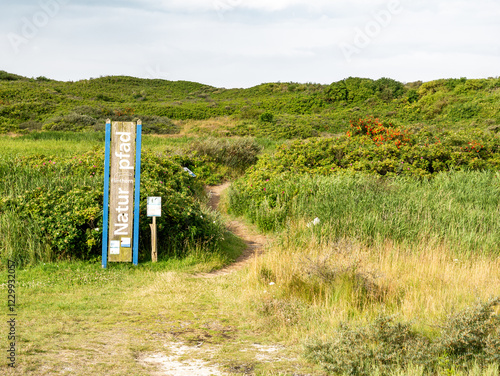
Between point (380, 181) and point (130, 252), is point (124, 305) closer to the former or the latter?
point (130, 252)

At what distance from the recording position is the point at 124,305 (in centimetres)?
571

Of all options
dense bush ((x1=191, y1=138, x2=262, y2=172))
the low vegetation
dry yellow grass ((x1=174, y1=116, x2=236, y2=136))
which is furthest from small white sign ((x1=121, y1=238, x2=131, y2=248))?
dry yellow grass ((x1=174, y1=116, x2=236, y2=136))

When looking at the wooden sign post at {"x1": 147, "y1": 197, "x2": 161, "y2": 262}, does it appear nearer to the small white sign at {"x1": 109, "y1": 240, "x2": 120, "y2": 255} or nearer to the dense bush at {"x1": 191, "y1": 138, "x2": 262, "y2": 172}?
the small white sign at {"x1": 109, "y1": 240, "x2": 120, "y2": 255}

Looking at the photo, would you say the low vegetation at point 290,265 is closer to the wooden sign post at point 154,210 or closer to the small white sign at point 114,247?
the small white sign at point 114,247

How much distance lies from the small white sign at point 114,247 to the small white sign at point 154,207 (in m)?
0.68

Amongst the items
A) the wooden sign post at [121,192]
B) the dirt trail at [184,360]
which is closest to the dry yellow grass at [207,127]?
the wooden sign post at [121,192]

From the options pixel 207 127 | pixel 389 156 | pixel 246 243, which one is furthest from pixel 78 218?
pixel 207 127

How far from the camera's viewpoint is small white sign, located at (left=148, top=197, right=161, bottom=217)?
295 inches

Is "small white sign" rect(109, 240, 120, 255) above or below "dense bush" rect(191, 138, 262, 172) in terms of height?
below

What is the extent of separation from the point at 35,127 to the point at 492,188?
2898 centimetres

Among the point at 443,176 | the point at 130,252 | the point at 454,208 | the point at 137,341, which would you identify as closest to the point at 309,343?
the point at 137,341

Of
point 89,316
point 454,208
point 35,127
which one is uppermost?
point 35,127

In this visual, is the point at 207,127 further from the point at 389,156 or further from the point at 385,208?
the point at 385,208

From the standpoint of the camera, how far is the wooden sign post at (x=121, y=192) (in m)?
7.36
